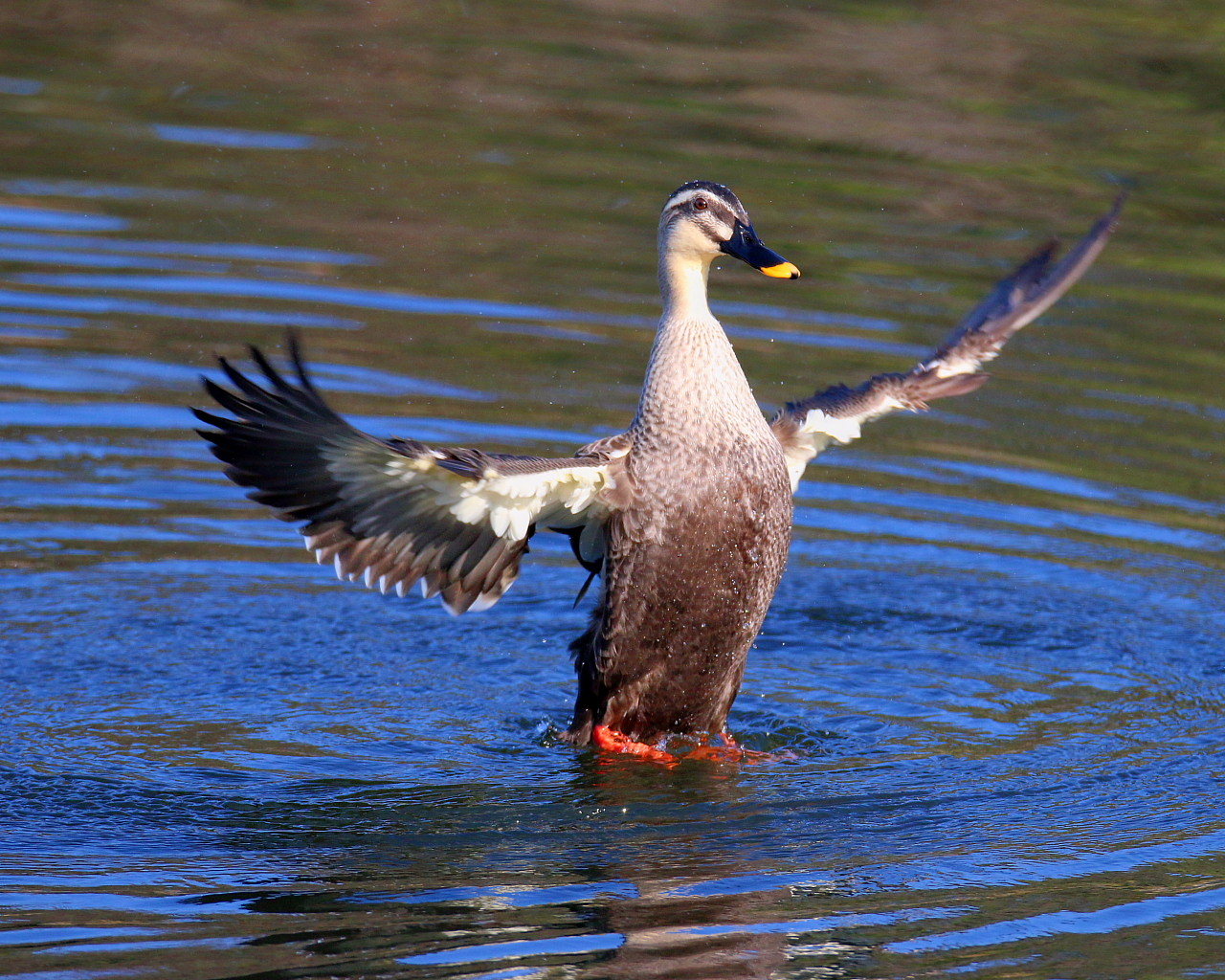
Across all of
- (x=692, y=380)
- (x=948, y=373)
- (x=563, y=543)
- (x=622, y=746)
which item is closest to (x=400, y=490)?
(x=692, y=380)

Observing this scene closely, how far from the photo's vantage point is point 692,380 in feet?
24.2

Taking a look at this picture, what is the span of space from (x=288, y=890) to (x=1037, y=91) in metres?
11.6

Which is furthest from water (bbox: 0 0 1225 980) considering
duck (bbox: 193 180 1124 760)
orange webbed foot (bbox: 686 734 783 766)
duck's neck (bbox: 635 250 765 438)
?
duck's neck (bbox: 635 250 765 438)

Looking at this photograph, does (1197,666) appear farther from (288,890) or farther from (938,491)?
(288,890)

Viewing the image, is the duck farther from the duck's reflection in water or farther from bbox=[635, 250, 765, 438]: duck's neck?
the duck's reflection in water

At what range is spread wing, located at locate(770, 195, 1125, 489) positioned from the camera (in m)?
8.27

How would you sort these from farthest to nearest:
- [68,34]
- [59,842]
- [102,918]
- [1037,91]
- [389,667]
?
1. [68,34]
2. [1037,91]
3. [389,667]
4. [59,842]
5. [102,918]

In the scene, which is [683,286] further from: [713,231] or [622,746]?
[622,746]

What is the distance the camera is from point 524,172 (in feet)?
47.7

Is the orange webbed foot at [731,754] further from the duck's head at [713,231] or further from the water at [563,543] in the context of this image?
the duck's head at [713,231]

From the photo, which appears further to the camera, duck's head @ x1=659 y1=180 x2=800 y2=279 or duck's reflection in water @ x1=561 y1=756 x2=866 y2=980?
duck's head @ x1=659 y1=180 x2=800 y2=279

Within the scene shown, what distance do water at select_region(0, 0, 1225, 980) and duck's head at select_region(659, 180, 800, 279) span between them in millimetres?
1943

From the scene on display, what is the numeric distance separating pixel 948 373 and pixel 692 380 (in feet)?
6.03

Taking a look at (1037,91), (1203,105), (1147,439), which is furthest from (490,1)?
(1147,439)
